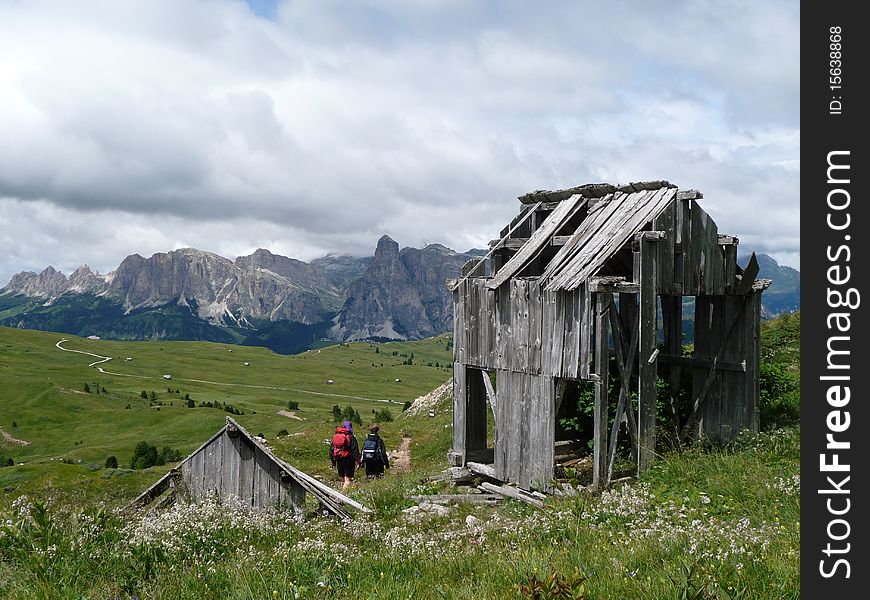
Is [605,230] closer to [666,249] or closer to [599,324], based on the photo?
[666,249]

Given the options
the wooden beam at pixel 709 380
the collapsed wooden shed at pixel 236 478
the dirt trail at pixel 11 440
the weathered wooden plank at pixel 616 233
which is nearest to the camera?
the collapsed wooden shed at pixel 236 478

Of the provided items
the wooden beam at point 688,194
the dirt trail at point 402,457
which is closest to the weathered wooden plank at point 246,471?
the dirt trail at point 402,457

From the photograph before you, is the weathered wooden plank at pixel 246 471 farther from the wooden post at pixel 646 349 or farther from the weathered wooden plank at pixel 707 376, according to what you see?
the weathered wooden plank at pixel 707 376

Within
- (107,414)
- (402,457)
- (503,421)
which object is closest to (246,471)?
(503,421)

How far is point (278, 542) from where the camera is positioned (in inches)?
362

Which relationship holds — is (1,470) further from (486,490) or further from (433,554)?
(433,554)

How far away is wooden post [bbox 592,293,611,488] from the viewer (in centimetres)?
1527

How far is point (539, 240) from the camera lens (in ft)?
62.4

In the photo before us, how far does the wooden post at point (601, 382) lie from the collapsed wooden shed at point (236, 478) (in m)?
5.68

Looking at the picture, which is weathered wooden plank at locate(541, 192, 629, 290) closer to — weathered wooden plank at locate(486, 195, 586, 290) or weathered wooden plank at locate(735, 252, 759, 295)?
weathered wooden plank at locate(486, 195, 586, 290)

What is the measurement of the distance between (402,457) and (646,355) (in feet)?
52.2

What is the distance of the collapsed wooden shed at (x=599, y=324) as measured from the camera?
625 inches

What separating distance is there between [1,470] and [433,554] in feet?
213
